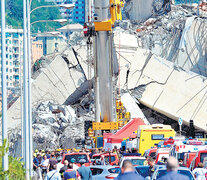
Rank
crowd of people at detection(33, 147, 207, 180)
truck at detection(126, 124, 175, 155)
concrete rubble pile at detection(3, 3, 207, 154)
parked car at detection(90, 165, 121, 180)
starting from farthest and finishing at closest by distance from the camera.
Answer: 1. concrete rubble pile at detection(3, 3, 207, 154)
2. truck at detection(126, 124, 175, 155)
3. parked car at detection(90, 165, 121, 180)
4. crowd of people at detection(33, 147, 207, 180)

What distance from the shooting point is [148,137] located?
30.5m

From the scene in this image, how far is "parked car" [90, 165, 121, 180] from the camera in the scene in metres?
18.8

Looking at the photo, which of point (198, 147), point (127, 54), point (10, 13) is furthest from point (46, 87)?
point (10, 13)

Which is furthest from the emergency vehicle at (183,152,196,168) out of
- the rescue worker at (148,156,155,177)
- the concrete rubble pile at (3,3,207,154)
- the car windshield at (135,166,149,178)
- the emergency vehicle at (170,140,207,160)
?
the concrete rubble pile at (3,3,207,154)

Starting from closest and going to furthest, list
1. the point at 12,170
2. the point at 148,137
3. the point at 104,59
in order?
the point at 12,170 < the point at 148,137 < the point at 104,59

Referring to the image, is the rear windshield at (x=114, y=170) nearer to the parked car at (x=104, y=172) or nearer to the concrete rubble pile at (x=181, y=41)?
the parked car at (x=104, y=172)

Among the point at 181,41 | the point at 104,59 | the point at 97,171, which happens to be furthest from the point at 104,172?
the point at 181,41

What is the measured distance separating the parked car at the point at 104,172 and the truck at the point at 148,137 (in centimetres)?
1012

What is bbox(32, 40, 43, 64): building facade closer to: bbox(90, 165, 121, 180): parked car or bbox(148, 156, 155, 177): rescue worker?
bbox(90, 165, 121, 180): parked car

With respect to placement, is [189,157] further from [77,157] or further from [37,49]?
[37,49]

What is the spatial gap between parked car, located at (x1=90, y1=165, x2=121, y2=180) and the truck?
10.1m

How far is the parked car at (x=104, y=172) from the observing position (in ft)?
61.7

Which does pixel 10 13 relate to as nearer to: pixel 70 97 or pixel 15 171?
pixel 70 97

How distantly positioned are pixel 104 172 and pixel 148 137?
11.3m
